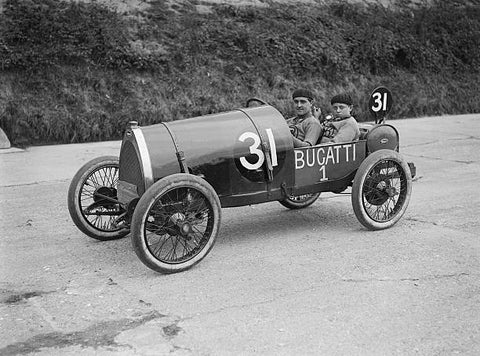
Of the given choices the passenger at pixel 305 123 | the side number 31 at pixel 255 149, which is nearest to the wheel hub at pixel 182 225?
the side number 31 at pixel 255 149

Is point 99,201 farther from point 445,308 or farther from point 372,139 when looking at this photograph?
point 445,308

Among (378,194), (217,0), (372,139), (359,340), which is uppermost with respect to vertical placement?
(217,0)

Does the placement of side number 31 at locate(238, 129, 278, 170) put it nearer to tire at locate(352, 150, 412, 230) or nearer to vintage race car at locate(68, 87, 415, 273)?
vintage race car at locate(68, 87, 415, 273)

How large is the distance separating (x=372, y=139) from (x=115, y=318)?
318cm

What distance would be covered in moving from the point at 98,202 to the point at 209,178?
3.40 feet

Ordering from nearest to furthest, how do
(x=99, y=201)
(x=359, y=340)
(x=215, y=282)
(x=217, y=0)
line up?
(x=359, y=340)
(x=215, y=282)
(x=99, y=201)
(x=217, y=0)

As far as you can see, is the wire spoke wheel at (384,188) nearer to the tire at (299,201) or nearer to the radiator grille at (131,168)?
the tire at (299,201)

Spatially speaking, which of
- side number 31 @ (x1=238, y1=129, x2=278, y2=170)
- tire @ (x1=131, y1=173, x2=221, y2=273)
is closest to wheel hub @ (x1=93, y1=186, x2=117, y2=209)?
tire @ (x1=131, y1=173, x2=221, y2=273)

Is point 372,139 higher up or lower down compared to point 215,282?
higher up

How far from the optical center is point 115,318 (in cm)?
437

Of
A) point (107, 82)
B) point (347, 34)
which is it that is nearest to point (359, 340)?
point (107, 82)

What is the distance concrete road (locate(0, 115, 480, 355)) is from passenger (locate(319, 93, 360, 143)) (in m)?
0.84

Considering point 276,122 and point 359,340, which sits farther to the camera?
point 276,122

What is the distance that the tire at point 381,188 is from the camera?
6.07m
